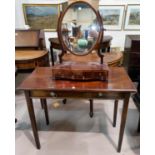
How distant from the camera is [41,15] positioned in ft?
9.89

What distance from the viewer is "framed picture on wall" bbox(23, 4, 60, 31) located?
295 cm

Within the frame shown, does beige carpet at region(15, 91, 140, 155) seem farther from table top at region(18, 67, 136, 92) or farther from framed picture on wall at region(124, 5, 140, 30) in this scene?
framed picture on wall at region(124, 5, 140, 30)

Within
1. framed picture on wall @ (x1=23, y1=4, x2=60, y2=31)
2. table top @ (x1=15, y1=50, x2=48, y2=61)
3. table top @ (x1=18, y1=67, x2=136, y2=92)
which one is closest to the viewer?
table top @ (x1=18, y1=67, x2=136, y2=92)

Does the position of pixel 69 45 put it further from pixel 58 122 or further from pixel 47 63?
→ pixel 47 63

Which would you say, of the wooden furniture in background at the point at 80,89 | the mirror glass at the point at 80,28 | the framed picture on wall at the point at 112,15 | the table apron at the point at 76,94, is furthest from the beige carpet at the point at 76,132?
the framed picture on wall at the point at 112,15

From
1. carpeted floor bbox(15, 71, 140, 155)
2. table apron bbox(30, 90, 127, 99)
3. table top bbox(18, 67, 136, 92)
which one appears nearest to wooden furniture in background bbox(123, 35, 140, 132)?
carpeted floor bbox(15, 71, 140, 155)

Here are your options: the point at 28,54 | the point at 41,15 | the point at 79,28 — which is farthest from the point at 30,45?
the point at 79,28

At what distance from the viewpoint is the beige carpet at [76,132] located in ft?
5.24

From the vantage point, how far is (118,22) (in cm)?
Answer: 296

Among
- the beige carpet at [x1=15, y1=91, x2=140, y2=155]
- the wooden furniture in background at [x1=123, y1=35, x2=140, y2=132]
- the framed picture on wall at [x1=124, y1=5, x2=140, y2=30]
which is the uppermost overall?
the framed picture on wall at [x1=124, y1=5, x2=140, y2=30]

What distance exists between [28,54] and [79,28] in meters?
1.37

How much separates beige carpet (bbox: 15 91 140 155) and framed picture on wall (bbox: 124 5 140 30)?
63.2 inches
